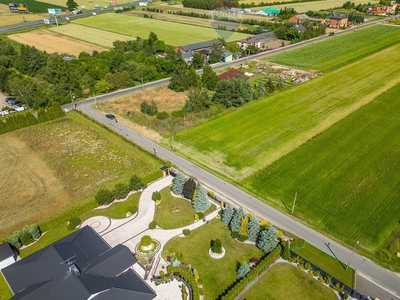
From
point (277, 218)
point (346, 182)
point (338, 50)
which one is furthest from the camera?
point (338, 50)

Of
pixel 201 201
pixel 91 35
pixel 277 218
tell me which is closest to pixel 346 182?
pixel 277 218

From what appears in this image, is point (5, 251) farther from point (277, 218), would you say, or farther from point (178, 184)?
point (277, 218)

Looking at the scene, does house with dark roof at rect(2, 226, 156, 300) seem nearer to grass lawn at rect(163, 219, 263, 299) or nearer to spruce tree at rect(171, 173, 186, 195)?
grass lawn at rect(163, 219, 263, 299)

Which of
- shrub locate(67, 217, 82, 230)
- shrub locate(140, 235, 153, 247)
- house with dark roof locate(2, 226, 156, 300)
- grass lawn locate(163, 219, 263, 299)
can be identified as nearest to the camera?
house with dark roof locate(2, 226, 156, 300)

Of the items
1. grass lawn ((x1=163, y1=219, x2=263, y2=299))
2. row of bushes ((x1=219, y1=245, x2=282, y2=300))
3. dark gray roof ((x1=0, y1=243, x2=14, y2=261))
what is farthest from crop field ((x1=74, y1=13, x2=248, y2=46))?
row of bushes ((x1=219, y1=245, x2=282, y2=300))

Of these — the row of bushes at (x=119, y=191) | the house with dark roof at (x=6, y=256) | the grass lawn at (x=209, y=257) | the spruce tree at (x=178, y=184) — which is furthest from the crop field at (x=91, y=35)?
the grass lawn at (x=209, y=257)

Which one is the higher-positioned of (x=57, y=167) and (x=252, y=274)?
(x=252, y=274)
